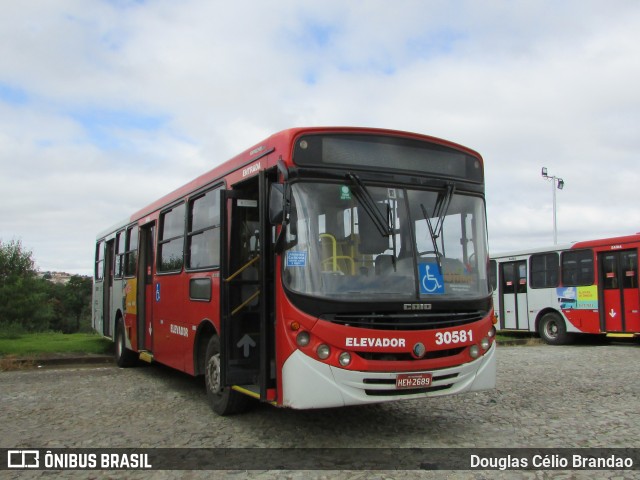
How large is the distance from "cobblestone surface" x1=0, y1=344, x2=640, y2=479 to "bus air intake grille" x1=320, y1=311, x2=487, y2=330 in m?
1.16

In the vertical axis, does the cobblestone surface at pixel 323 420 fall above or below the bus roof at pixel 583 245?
below

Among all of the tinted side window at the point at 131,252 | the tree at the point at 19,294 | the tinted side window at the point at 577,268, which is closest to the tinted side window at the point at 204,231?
the tinted side window at the point at 131,252

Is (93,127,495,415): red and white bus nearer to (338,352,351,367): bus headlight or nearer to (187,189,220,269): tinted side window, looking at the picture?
(338,352,351,367): bus headlight

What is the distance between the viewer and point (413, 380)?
550cm

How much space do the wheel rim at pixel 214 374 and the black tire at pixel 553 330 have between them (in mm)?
13055

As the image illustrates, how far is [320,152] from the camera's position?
5738mm

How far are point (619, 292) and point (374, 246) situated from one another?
488 inches

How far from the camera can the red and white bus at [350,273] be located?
211 inches

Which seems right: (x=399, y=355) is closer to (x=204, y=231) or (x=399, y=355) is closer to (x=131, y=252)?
(x=204, y=231)

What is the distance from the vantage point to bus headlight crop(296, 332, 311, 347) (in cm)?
532

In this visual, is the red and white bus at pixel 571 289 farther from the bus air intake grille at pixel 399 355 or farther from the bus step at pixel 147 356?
the bus step at pixel 147 356

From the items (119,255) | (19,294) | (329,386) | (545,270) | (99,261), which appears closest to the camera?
(329,386)

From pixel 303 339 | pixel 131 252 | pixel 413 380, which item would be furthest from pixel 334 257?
pixel 131 252

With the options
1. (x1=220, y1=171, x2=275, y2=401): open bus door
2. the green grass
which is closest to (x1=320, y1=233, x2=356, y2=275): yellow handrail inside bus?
(x1=220, y1=171, x2=275, y2=401): open bus door
